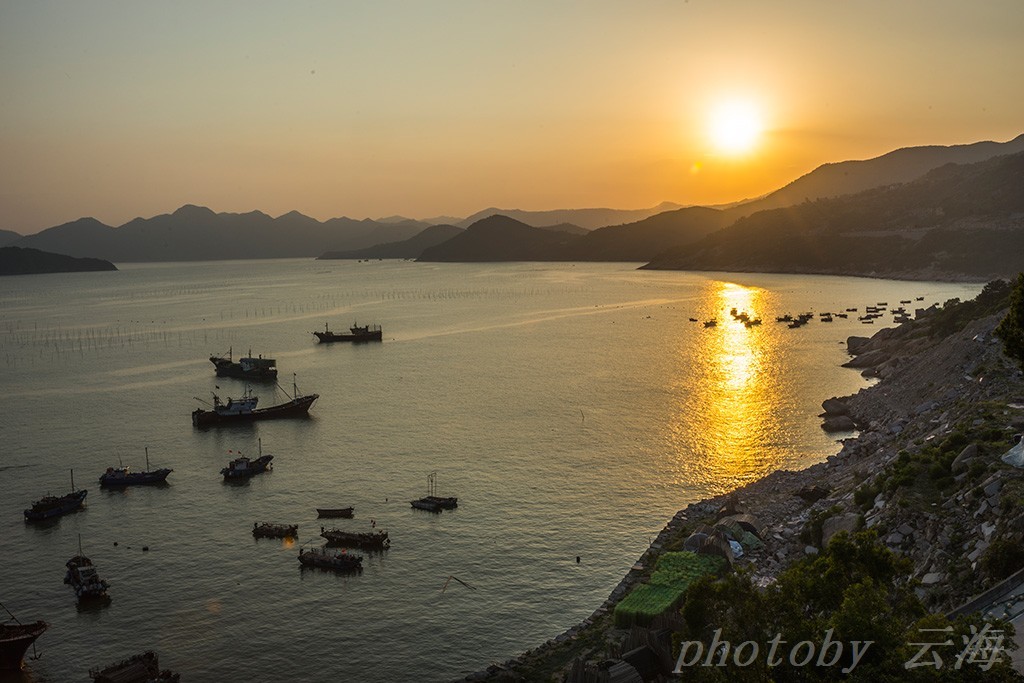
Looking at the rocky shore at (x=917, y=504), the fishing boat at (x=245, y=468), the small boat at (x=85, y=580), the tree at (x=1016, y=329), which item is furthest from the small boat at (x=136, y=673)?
the tree at (x=1016, y=329)

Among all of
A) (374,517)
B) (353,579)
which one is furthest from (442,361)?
(353,579)

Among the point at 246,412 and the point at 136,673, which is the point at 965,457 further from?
the point at 246,412

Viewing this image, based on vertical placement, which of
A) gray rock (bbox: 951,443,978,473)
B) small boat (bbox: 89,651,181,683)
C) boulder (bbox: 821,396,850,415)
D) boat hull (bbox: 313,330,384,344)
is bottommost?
small boat (bbox: 89,651,181,683)

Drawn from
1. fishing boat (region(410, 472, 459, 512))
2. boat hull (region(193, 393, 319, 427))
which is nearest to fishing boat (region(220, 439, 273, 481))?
fishing boat (region(410, 472, 459, 512))

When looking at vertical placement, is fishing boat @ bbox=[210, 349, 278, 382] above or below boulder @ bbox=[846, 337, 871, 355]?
below

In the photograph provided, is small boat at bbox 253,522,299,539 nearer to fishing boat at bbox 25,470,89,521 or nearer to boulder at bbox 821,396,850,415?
fishing boat at bbox 25,470,89,521

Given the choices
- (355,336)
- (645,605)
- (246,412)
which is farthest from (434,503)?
(355,336)
